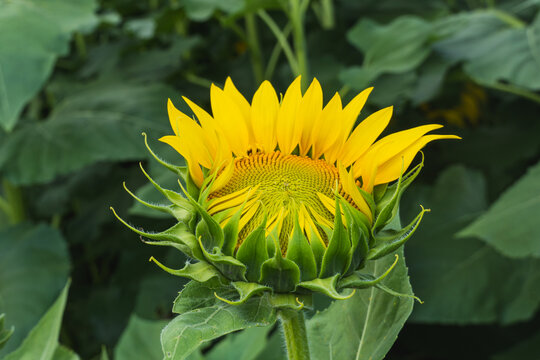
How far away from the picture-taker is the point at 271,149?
23.0 inches

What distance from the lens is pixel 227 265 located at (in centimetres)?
50

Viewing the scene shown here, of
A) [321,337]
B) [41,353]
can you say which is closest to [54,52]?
[41,353]

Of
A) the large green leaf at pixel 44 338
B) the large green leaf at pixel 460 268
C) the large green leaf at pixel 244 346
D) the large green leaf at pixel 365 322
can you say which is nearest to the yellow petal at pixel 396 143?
the large green leaf at pixel 365 322

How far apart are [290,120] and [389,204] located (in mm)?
118

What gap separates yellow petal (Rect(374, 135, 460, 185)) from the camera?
507mm

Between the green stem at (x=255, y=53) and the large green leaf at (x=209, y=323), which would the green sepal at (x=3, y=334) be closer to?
the large green leaf at (x=209, y=323)

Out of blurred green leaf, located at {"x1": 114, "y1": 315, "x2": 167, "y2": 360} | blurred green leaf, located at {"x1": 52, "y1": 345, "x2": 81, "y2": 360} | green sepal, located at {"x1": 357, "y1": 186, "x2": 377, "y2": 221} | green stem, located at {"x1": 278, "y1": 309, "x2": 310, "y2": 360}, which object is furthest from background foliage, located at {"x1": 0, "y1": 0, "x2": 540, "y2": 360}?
green sepal, located at {"x1": 357, "y1": 186, "x2": 377, "y2": 221}

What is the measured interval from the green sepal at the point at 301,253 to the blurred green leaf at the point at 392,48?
32.9 inches

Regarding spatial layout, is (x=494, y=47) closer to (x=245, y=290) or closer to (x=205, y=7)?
(x=205, y=7)

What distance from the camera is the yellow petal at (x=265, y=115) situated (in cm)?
55

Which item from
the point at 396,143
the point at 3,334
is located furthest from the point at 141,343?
the point at 396,143

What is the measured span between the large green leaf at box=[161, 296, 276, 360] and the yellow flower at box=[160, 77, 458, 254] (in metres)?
0.05

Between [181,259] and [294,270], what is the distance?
0.89m

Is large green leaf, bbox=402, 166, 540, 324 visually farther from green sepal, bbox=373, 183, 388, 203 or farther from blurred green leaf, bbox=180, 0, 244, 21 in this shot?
green sepal, bbox=373, 183, 388, 203
